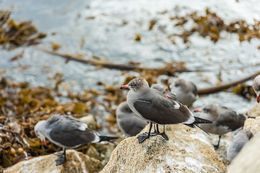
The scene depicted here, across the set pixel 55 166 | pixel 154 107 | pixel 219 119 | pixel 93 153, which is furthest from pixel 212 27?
pixel 55 166

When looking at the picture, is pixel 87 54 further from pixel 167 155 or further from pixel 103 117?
pixel 167 155

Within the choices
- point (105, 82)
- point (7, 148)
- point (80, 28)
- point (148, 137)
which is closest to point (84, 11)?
point (80, 28)

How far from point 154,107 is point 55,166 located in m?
1.69

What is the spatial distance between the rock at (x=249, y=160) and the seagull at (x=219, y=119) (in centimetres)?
268

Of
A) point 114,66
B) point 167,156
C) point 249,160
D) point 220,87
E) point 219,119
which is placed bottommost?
point 220,87

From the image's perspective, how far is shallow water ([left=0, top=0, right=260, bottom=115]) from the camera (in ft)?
25.4

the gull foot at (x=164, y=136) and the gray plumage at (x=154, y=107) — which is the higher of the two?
the gray plumage at (x=154, y=107)

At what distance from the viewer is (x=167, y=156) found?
10.9 ft

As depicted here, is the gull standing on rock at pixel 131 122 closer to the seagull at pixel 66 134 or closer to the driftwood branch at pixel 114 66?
the seagull at pixel 66 134

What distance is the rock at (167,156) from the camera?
3256mm

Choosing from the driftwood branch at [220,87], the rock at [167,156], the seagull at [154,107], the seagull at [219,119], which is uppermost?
the seagull at [154,107]

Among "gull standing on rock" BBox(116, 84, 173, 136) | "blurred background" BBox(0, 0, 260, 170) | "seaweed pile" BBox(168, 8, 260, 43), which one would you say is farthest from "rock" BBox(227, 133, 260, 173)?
"seaweed pile" BBox(168, 8, 260, 43)

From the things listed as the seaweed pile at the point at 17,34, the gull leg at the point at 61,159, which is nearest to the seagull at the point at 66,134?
the gull leg at the point at 61,159

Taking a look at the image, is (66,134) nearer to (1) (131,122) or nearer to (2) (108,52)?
(1) (131,122)
